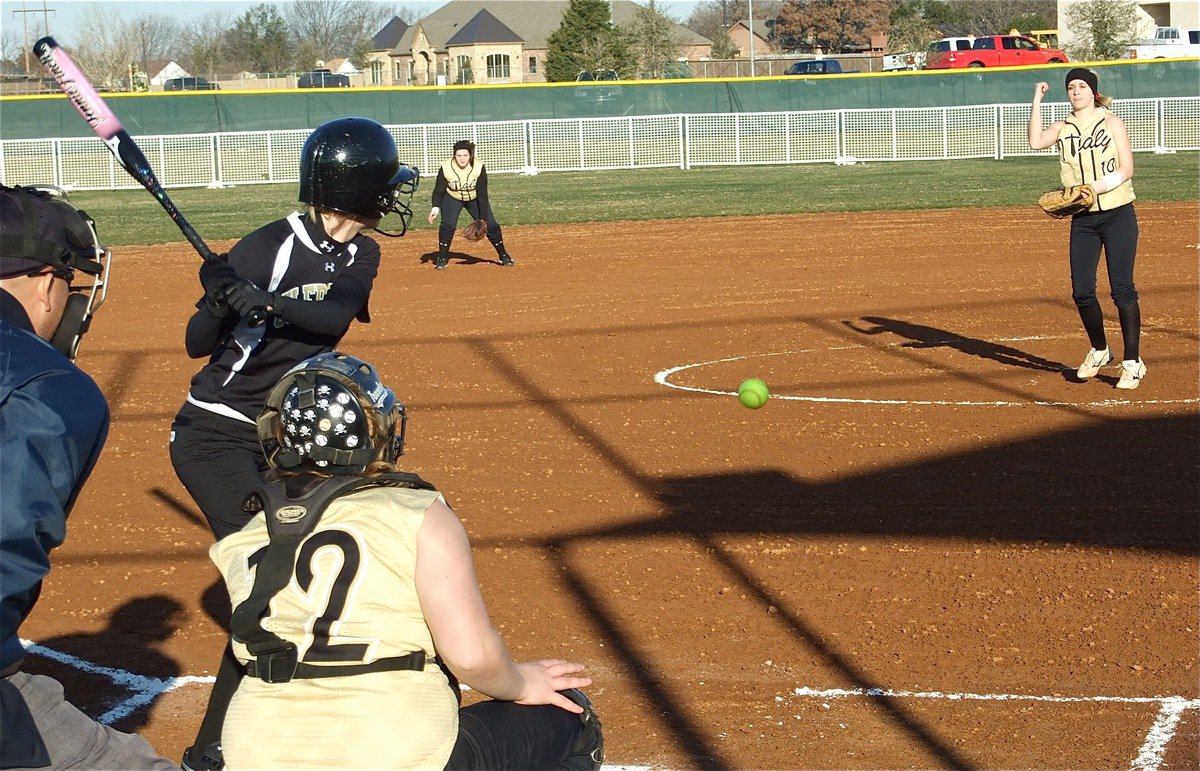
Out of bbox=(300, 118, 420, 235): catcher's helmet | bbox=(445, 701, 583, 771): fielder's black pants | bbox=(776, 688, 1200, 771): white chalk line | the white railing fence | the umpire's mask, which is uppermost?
the white railing fence

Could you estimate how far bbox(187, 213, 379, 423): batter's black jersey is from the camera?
16.3 ft

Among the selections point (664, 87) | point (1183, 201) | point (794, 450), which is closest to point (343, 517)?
point (794, 450)

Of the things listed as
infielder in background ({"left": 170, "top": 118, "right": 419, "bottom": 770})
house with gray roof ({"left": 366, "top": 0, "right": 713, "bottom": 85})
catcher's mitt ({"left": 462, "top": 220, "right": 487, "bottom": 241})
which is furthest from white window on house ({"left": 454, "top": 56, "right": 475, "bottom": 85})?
infielder in background ({"left": 170, "top": 118, "right": 419, "bottom": 770})

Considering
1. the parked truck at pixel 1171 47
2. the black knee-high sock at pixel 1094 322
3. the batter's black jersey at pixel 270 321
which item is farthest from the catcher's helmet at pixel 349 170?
the parked truck at pixel 1171 47

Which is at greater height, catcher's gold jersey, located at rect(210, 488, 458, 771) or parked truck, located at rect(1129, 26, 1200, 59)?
parked truck, located at rect(1129, 26, 1200, 59)

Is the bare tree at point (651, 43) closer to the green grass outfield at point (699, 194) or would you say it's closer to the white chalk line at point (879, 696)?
the green grass outfield at point (699, 194)

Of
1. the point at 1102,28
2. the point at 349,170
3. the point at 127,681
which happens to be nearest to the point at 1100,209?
the point at 349,170

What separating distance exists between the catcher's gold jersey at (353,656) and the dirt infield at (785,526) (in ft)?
6.78

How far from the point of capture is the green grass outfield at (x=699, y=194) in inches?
979

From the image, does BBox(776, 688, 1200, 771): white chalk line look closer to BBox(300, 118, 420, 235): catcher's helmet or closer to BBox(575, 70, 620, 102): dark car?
BBox(300, 118, 420, 235): catcher's helmet

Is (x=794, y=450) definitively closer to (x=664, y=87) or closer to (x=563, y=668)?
(x=563, y=668)

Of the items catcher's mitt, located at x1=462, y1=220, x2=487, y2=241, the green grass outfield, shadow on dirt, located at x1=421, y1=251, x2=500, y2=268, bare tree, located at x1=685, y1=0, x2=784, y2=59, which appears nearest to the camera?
catcher's mitt, located at x1=462, y1=220, x2=487, y2=241

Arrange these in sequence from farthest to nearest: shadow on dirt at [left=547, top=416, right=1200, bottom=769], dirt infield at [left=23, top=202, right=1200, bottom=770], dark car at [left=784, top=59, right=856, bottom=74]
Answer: dark car at [left=784, top=59, right=856, bottom=74]
shadow on dirt at [left=547, top=416, right=1200, bottom=769]
dirt infield at [left=23, top=202, right=1200, bottom=770]

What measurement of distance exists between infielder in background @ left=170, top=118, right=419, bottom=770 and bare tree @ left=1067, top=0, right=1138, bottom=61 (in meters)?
57.9
